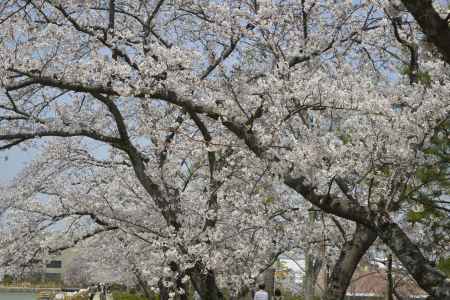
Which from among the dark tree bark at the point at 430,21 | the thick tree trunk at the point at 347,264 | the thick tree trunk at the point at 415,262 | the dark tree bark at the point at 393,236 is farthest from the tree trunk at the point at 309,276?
the dark tree bark at the point at 430,21

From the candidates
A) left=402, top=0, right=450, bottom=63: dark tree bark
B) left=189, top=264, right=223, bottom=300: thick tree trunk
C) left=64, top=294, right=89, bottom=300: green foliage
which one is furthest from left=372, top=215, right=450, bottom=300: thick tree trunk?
left=64, top=294, right=89, bottom=300: green foliage

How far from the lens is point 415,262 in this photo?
4195 millimetres

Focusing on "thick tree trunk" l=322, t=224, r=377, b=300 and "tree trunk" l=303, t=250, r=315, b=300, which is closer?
"thick tree trunk" l=322, t=224, r=377, b=300

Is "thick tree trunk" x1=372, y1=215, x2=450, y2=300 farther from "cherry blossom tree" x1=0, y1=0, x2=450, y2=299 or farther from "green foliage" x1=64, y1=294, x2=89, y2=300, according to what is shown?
"green foliage" x1=64, y1=294, x2=89, y2=300

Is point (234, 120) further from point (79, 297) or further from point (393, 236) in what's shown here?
point (79, 297)

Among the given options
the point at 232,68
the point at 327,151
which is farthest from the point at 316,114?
the point at 232,68

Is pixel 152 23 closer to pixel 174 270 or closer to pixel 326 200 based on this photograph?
pixel 174 270

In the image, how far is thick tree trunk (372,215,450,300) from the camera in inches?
161

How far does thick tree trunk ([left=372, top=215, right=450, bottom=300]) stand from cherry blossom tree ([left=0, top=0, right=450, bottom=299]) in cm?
1

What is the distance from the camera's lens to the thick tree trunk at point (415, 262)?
4086 millimetres

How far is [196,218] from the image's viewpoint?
27.2 feet

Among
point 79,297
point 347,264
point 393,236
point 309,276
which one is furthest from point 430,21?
point 79,297

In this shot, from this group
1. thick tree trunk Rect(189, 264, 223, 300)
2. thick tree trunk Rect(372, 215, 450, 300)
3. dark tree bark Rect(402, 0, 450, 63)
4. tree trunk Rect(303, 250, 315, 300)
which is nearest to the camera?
dark tree bark Rect(402, 0, 450, 63)

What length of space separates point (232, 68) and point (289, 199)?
2.38 meters
